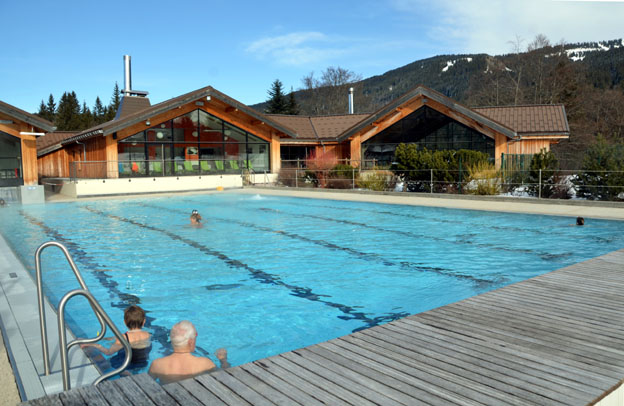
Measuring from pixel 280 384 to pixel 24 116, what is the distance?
2135 cm

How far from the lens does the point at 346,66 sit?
2243 inches

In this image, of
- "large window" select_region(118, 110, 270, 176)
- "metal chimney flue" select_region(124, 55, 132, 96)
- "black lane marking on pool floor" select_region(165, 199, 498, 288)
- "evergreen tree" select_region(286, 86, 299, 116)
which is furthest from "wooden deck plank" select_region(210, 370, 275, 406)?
"evergreen tree" select_region(286, 86, 299, 116)

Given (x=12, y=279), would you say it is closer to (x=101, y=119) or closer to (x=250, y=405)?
(x=250, y=405)

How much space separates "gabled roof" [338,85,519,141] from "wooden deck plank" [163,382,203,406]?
71.2 ft

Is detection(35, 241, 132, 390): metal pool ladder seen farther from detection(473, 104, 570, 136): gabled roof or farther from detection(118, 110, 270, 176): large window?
detection(473, 104, 570, 136): gabled roof

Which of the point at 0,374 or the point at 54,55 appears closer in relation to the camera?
the point at 0,374

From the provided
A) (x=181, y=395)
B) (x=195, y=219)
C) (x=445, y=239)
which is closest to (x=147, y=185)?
(x=195, y=219)

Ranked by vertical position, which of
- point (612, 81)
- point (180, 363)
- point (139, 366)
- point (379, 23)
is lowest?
point (139, 366)

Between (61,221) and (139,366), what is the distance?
11630 millimetres

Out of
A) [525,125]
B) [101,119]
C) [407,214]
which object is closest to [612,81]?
[525,125]

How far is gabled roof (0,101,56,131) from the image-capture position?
19531 millimetres

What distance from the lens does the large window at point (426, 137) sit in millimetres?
23797

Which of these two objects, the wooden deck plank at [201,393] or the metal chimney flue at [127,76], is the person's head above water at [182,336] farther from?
the metal chimney flue at [127,76]

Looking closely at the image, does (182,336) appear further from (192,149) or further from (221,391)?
(192,149)
